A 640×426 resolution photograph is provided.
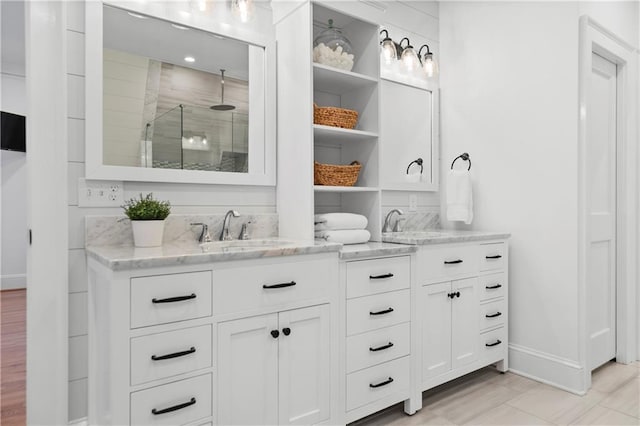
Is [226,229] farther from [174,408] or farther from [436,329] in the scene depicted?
[436,329]

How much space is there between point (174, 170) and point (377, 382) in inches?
57.5

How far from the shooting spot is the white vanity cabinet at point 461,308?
7.44ft

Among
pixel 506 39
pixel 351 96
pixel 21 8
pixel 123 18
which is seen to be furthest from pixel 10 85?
pixel 506 39

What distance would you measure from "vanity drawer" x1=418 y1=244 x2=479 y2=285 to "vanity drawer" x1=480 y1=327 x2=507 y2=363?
45cm

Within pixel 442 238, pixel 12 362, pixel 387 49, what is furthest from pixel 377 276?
pixel 12 362

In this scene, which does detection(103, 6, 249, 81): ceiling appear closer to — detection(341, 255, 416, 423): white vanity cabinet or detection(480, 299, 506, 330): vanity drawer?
detection(341, 255, 416, 423): white vanity cabinet

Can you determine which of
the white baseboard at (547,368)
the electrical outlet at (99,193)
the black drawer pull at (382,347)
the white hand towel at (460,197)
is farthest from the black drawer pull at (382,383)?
the electrical outlet at (99,193)

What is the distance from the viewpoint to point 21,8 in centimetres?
385

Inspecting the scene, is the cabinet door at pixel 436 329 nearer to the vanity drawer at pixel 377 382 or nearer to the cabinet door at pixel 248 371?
the vanity drawer at pixel 377 382

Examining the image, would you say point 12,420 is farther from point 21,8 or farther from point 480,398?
point 21,8

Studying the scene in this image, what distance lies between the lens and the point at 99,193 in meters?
1.84

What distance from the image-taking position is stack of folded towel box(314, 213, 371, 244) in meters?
2.20

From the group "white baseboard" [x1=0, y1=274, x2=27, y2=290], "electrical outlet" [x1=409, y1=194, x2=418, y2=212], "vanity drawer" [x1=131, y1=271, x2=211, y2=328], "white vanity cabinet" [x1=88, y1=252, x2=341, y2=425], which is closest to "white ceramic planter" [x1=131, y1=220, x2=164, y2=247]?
"white vanity cabinet" [x1=88, y1=252, x2=341, y2=425]

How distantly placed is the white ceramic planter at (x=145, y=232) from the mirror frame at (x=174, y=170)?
28cm
